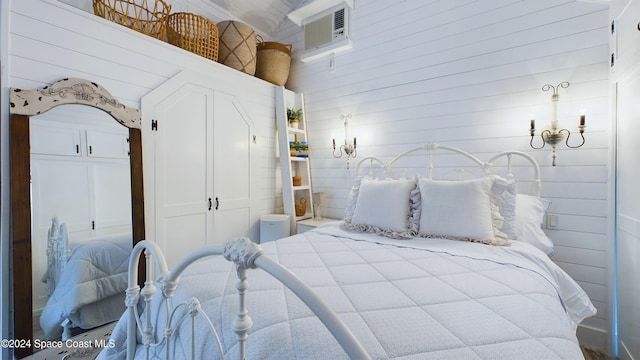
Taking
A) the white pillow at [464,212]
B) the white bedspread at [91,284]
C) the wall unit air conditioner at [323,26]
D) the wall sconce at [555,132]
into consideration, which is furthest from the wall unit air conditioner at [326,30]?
the white bedspread at [91,284]

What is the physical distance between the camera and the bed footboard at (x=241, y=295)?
532mm

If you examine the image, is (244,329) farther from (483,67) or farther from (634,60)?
(483,67)

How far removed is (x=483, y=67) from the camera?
7.39 ft

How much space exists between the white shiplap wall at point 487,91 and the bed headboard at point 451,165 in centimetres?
8

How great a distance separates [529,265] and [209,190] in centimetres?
250

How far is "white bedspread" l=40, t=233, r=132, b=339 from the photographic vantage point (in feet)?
5.53

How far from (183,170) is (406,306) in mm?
2173

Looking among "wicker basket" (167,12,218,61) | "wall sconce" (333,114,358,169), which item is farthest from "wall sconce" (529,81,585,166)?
"wicker basket" (167,12,218,61)

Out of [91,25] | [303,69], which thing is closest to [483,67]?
[303,69]

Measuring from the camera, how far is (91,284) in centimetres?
186

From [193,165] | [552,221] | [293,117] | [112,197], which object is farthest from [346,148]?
[112,197]

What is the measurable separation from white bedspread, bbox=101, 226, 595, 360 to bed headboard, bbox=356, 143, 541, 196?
77cm

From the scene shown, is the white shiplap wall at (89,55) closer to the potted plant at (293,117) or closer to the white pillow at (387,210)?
the potted plant at (293,117)

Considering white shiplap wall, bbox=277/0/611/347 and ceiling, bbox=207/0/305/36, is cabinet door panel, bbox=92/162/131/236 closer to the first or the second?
white shiplap wall, bbox=277/0/611/347
